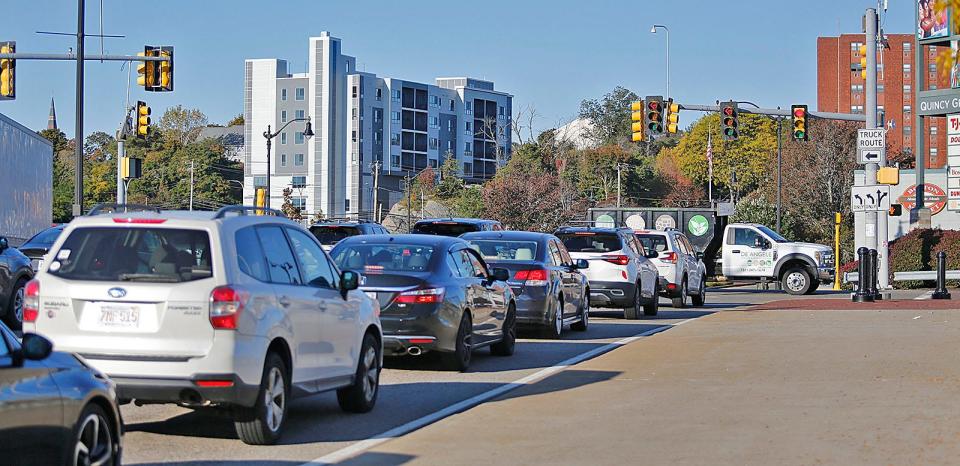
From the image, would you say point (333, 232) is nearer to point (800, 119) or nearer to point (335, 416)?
point (800, 119)

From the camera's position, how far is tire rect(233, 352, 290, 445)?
30.9ft

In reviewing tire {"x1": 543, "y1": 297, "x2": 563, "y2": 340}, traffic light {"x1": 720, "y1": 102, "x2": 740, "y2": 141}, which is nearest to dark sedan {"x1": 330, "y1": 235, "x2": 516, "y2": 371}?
tire {"x1": 543, "y1": 297, "x2": 563, "y2": 340}

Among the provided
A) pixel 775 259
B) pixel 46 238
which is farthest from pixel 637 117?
pixel 46 238

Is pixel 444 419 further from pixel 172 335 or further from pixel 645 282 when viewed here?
pixel 645 282

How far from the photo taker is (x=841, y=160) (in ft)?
255

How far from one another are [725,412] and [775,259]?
95.5ft

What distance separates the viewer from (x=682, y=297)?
30.3 meters

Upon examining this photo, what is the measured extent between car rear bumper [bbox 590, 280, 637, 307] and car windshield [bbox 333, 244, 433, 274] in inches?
378

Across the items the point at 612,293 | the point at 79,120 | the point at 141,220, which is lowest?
the point at 612,293

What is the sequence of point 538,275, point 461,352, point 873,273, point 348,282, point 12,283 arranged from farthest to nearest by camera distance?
point 873,273 < point 12,283 < point 538,275 < point 461,352 < point 348,282

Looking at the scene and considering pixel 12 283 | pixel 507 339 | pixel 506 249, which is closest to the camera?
pixel 507 339

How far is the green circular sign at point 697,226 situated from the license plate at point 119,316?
38265mm

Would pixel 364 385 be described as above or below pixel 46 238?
below

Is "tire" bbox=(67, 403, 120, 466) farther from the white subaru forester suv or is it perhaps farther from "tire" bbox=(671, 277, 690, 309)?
"tire" bbox=(671, 277, 690, 309)
